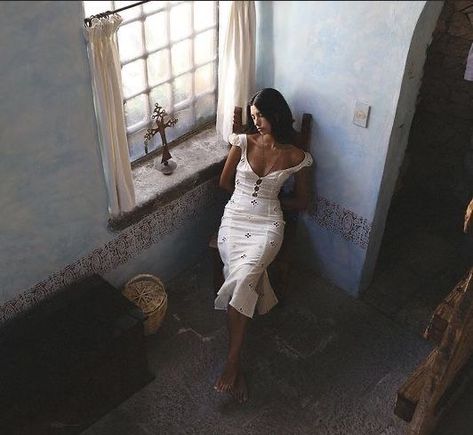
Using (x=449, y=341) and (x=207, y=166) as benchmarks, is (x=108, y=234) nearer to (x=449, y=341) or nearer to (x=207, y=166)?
(x=207, y=166)

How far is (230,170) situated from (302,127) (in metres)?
0.47

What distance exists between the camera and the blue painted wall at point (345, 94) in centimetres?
280

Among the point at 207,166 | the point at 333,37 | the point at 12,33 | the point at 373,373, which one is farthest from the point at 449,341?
the point at 12,33

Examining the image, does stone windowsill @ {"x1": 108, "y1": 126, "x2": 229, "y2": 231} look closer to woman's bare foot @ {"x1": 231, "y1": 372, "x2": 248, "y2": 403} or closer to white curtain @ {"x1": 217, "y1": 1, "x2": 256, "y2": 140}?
white curtain @ {"x1": 217, "y1": 1, "x2": 256, "y2": 140}

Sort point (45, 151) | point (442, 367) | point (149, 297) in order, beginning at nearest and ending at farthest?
point (442, 367) → point (45, 151) → point (149, 297)

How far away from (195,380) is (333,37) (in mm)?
1932

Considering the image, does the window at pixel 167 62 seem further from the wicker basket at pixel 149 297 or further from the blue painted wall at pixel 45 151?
the wicker basket at pixel 149 297

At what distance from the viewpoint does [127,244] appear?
11.5 ft

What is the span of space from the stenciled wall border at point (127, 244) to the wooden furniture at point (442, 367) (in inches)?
63.9

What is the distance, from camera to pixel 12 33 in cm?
239

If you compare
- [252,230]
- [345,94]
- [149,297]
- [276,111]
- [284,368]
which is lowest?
[284,368]

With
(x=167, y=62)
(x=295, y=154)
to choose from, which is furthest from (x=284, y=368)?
(x=167, y=62)

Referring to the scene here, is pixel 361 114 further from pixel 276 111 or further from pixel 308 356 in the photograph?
pixel 308 356

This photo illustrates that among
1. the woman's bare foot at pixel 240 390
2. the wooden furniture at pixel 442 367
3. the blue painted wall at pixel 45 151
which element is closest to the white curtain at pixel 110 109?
the blue painted wall at pixel 45 151
